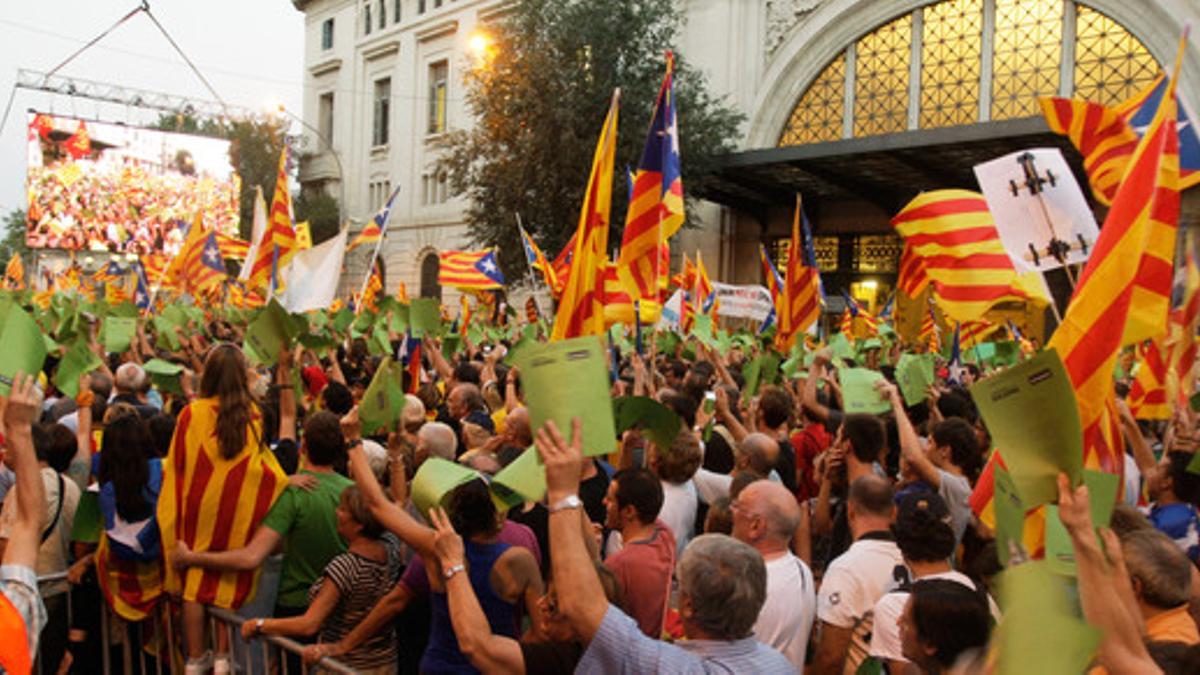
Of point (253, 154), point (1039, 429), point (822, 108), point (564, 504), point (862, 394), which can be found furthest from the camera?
point (253, 154)

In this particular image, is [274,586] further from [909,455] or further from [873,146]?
[873,146]

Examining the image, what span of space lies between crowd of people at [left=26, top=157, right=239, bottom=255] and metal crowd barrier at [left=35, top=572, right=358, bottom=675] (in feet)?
127

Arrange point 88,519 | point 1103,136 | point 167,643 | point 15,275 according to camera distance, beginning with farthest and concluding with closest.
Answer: point 15,275 < point 1103,136 < point 167,643 < point 88,519

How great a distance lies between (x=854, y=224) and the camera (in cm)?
2558

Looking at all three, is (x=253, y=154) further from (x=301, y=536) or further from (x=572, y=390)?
(x=572, y=390)

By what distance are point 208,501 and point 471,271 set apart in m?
12.7

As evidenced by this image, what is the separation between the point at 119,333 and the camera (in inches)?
382

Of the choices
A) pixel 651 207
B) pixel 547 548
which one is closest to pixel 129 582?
pixel 547 548

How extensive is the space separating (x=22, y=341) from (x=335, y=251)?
19.8 ft

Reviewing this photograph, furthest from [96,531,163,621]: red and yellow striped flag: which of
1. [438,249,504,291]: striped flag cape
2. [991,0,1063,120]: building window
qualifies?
[991,0,1063,120]: building window

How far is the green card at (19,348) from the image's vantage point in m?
2.91

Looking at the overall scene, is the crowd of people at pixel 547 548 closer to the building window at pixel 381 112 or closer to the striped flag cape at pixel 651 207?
the striped flag cape at pixel 651 207

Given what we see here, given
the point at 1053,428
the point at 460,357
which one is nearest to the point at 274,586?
the point at 1053,428

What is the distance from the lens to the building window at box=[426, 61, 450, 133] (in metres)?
38.3
